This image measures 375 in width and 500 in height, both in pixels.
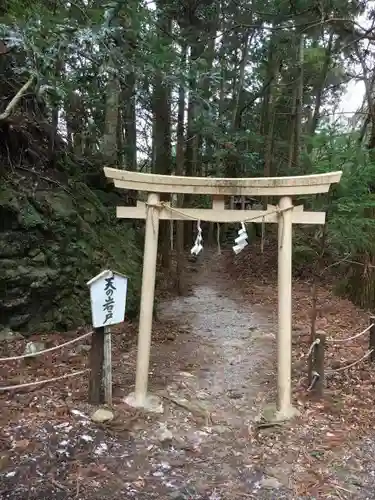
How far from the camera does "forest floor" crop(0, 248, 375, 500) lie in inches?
127

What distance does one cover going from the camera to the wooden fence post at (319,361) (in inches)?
182

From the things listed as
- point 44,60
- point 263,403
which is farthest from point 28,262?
point 263,403

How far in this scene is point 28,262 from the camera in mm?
5648

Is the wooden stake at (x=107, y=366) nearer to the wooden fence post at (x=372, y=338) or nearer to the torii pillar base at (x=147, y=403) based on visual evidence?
the torii pillar base at (x=147, y=403)

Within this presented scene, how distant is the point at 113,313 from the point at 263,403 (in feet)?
6.40

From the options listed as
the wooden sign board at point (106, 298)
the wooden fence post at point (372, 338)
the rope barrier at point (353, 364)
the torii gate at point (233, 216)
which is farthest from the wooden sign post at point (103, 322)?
the wooden fence post at point (372, 338)

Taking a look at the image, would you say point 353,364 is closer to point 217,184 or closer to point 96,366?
point 217,184

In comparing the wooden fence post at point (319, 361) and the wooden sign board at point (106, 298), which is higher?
the wooden sign board at point (106, 298)

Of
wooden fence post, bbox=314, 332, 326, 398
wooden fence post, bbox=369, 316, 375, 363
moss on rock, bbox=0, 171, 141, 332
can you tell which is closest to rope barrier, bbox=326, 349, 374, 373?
wooden fence post, bbox=369, 316, 375, 363

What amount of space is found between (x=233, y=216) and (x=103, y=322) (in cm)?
167

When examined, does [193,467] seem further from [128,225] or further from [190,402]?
[128,225]

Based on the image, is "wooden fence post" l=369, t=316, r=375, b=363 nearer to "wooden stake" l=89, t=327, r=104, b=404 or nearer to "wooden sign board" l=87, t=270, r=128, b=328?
"wooden sign board" l=87, t=270, r=128, b=328

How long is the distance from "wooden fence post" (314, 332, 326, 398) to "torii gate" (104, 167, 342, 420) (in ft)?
1.32

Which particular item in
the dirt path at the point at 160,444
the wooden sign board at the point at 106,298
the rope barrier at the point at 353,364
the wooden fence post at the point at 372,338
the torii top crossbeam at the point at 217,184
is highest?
the torii top crossbeam at the point at 217,184
